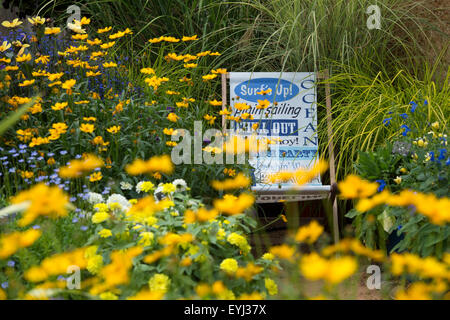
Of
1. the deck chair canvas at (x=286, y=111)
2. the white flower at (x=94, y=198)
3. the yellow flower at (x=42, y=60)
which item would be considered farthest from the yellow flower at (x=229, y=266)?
the deck chair canvas at (x=286, y=111)

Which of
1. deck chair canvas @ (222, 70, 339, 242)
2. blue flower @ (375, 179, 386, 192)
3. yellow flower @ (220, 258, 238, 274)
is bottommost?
yellow flower @ (220, 258, 238, 274)

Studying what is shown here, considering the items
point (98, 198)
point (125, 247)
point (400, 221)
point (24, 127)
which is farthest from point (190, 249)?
point (24, 127)

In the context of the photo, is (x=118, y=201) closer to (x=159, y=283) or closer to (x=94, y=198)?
(x=94, y=198)

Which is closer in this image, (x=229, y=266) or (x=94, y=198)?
(x=229, y=266)

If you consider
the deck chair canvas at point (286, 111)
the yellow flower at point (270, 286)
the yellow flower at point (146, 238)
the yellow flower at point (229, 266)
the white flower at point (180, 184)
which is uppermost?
the deck chair canvas at point (286, 111)

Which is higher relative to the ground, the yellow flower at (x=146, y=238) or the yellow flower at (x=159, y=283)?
the yellow flower at (x=146, y=238)

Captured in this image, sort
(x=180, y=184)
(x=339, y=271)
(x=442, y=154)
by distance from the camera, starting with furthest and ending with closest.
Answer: (x=442, y=154), (x=180, y=184), (x=339, y=271)

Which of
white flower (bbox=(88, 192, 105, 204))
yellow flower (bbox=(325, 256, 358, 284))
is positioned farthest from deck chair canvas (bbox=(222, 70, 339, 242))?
yellow flower (bbox=(325, 256, 358, 284))

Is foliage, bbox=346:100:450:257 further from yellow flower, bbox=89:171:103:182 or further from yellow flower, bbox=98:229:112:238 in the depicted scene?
yellow flower, bbox=89:171:103:182

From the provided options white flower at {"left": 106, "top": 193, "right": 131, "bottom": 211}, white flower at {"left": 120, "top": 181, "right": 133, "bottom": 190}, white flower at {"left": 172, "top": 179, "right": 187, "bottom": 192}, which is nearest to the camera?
white flower at {"left": 106, "top": 193, "right": 131, "bottom": 211}

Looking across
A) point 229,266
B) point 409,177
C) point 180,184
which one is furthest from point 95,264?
point 409,177

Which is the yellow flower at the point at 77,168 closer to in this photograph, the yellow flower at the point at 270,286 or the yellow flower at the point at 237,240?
the yellow flower at the point at 237,240

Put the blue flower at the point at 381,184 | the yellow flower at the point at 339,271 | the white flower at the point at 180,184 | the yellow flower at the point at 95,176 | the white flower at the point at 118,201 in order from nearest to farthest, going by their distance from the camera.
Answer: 1. the yellow flower at the point at 339,271
2. the white flower at the point at 118,201
3. the white flower at the point at 180,184
4. the yellow flower at the point at 95,176
5. the blue flower at the point at 381,184

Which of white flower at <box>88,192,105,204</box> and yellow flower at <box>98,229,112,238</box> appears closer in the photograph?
yellow flower at <box>98,229,112,238</box>
